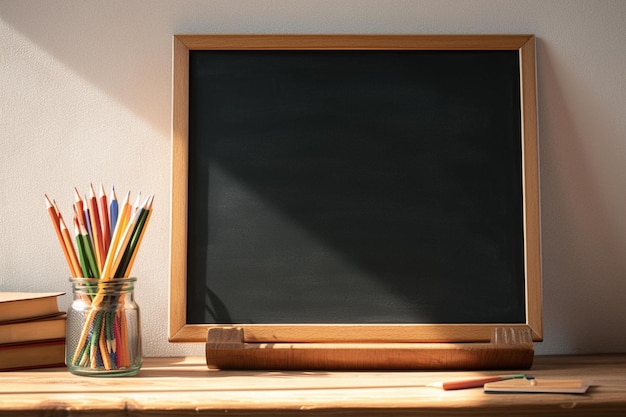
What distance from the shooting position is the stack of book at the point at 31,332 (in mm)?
1290

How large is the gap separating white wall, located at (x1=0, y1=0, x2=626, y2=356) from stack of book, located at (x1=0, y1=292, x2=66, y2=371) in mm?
170

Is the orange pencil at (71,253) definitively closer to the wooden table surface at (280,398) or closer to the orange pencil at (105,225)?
the orange pencil at (105,225)

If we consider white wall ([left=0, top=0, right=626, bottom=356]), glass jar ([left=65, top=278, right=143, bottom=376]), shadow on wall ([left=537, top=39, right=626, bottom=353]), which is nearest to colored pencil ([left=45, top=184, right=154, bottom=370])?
glass jar ([left=65, top=278, right=143, bottom=376])

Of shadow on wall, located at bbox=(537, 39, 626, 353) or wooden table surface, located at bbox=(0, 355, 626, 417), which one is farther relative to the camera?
shadow on wall, located at bbox=(537, 39, 626, 353)

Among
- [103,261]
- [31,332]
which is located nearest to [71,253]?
[103,261]

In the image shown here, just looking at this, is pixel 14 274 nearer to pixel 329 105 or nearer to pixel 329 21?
pixel 329 105

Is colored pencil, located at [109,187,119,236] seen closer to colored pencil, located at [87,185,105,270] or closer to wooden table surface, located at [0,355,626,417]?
colored pencil, located at [87,185,105,270]

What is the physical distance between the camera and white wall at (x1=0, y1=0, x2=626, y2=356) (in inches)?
59.4

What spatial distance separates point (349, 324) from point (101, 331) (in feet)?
1.51

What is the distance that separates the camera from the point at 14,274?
1.50 m

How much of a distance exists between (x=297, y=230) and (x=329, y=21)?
1.48 feet

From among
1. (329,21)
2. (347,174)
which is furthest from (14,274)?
(329,21)

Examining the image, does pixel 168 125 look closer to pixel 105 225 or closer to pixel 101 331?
pixel 105 225

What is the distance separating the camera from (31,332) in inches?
51.7
